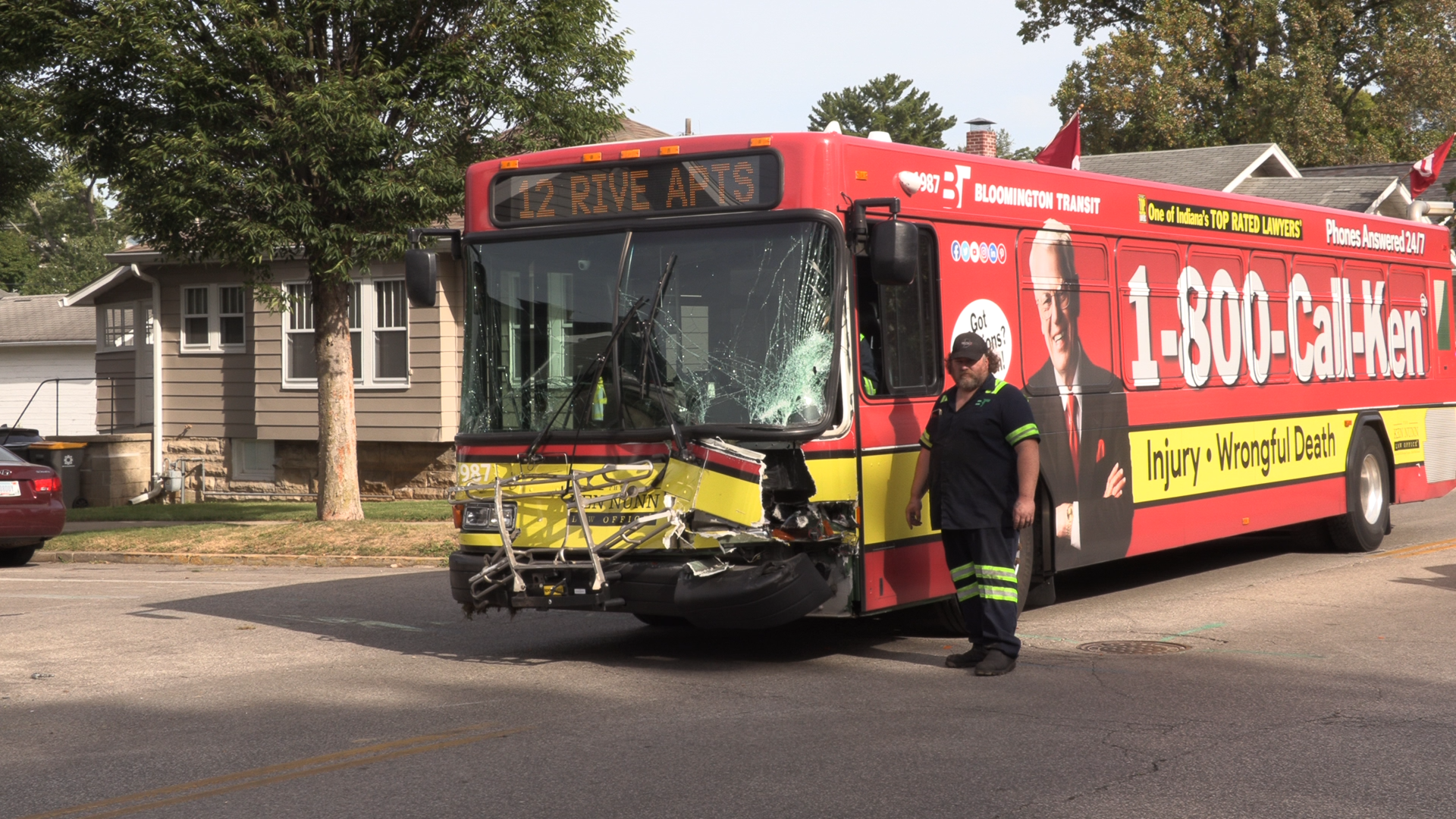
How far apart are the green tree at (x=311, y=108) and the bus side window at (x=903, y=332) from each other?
30.6 ft

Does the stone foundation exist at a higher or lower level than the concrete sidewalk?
higher

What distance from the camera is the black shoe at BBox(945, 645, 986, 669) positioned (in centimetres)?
857

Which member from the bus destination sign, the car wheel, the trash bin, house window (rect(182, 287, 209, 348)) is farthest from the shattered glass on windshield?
house window (rect(182, 287, 209, 348))

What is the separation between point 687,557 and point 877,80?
9388 centimetres

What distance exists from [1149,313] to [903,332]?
3.14m

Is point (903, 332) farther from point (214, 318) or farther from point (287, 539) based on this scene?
point (214, 318)

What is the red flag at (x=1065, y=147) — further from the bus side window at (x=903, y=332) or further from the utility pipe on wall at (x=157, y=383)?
the utility pipe on wall at (x=157, y=383)

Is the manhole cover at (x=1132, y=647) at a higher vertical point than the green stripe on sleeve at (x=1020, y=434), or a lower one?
lower

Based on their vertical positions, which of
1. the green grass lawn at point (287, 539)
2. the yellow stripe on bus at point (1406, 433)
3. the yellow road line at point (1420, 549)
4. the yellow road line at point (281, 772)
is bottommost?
the yellow road line at point (281, 772)

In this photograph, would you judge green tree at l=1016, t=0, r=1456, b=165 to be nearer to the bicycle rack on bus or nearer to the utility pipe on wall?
the utility pipe on wall

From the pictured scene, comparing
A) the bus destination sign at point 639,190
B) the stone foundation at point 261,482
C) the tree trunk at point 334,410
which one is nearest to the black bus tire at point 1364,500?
the bus destination sign at point 639,190

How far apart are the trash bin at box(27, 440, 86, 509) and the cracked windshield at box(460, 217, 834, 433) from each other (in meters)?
19.5

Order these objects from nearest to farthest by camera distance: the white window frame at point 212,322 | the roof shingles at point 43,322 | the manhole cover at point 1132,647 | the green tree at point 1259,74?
1. the manhole cover at point 1132,647
2. the white window frame at point 212,322
3. the green tree at point 1259,74
4. the roof shingles at point 43,322

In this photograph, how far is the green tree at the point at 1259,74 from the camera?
4122cm
